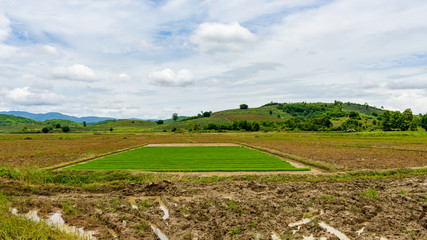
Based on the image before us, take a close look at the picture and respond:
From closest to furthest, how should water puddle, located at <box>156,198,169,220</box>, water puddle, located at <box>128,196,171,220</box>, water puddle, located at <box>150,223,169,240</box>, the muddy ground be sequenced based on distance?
water puddle, located at <box>150,223,169,240</box> → the muddy ground → water puddle, located at <box>156,198,169,220</box> → water puddle, located at <box>128,196,171,220</box>

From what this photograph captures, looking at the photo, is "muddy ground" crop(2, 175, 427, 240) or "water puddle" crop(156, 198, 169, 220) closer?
"muddy ground" crop(2, 175, 427, 240)

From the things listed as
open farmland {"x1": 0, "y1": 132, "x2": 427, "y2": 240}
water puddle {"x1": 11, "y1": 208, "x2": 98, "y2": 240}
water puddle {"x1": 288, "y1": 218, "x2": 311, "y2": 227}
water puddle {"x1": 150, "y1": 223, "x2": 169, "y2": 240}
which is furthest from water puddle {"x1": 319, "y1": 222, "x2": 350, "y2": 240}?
water puddle {"x1": 11, "y1": 208, "x2": 98, "y2": 240}

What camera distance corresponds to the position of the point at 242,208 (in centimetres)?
986

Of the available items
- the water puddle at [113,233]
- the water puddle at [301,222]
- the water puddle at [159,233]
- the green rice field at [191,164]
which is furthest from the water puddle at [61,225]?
the green rice field at [191,164]

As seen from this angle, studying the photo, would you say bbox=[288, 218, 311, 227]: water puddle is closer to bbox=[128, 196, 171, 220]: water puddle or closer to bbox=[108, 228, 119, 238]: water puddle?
bbox=[128, 196, 171, 220]: water puddle

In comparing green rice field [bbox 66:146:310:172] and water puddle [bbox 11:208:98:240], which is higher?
green rice field [bbox 66:146:310:172]

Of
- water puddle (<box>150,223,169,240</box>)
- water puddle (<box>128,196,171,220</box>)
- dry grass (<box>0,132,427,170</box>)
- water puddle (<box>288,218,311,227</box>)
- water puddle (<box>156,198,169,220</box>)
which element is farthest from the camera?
dry grass (<box>0,132,427,170</box>)

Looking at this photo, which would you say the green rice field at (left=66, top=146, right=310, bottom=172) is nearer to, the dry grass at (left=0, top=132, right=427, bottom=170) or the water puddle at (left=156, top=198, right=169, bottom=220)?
the dry grass at (left=0, top=132, right=427, bottom=170)

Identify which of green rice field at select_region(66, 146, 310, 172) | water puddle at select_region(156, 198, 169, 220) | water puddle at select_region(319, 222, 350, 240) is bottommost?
water puddle at select_region(156, 198, 169, 220)

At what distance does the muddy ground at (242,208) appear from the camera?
315 inches

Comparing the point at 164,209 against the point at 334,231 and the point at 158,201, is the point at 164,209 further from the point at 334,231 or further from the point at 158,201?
the point at 334,231

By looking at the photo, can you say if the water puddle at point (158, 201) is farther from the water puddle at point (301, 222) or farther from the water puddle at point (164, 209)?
the water puddle at point (301, 222)

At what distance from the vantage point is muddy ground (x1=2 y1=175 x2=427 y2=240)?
26.2 ft

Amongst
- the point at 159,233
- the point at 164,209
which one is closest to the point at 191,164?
the point at 164,209
